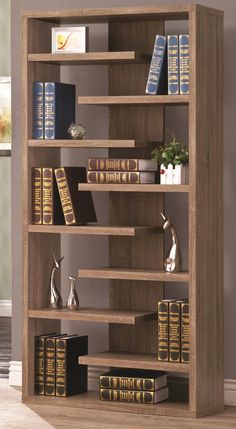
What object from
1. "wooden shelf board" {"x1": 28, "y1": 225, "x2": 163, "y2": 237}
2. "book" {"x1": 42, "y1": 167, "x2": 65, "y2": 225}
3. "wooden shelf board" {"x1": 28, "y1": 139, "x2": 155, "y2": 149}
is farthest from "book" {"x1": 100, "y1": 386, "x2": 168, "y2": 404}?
"wooden shelf board" {"x1": 28, "y1": 139, "x2": 155, "y2": 149}

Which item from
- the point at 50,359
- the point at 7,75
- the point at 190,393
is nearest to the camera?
the point at 190,393

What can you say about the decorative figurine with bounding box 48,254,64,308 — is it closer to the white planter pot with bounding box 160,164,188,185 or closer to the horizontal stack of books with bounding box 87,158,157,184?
the horizontal stack of books with bounding box 87,158,157,184

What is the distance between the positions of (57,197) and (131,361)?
2.69 feet

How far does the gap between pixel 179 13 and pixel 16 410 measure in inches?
74.7

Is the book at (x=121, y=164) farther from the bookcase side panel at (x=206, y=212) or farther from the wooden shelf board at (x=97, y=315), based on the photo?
the wooden shelf board at (x=97, y=315)

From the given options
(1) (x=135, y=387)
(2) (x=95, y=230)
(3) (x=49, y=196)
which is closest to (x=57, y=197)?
(3) (x=49, y=196)

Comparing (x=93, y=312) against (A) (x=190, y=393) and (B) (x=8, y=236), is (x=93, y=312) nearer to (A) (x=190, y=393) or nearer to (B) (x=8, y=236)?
(A) (x=190, y=393)

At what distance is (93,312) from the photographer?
5004 mm

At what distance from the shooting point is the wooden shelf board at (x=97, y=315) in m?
4.89

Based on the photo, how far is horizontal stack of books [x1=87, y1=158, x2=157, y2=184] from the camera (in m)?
4.86

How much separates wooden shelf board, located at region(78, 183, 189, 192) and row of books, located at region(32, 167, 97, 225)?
0.30 feet

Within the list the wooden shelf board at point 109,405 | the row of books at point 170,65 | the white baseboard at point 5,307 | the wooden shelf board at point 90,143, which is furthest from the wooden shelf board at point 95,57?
the white baseboard at point 5,307

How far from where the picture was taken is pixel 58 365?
5094 mm

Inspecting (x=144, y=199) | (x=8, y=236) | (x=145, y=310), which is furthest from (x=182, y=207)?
(x=8, y=236)
